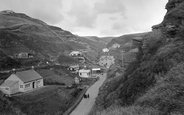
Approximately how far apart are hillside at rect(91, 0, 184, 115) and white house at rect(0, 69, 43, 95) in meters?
21.3

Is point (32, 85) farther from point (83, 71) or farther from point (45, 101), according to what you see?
point (83, 71)

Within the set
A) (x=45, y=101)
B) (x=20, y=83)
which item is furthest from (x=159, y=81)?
(x=20, y=83)

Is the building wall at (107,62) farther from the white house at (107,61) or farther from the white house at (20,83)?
the white house at (20,83)

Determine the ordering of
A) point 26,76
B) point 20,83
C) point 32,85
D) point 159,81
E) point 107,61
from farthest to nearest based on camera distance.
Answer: point 107,61
point 32,85
point 26,76
point 20,83
point 159,81

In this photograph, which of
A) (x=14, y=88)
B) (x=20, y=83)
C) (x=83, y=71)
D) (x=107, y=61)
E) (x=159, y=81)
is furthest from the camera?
(x=107, y=61)

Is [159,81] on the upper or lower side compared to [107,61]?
upper

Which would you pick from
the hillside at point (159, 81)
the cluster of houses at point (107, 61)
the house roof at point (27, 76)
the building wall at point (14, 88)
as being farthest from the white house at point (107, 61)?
the hillside at point (159, 81)

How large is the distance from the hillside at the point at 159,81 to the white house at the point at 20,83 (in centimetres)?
2130

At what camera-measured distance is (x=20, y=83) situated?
28.7m

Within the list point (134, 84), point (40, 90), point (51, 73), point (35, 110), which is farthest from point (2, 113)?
point (51, 73)

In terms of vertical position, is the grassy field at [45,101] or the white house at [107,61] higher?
the white house at [107,61]

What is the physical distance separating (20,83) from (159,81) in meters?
27.4

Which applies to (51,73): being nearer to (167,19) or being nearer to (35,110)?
(35,110)

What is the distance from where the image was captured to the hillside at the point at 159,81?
687 centimetres
